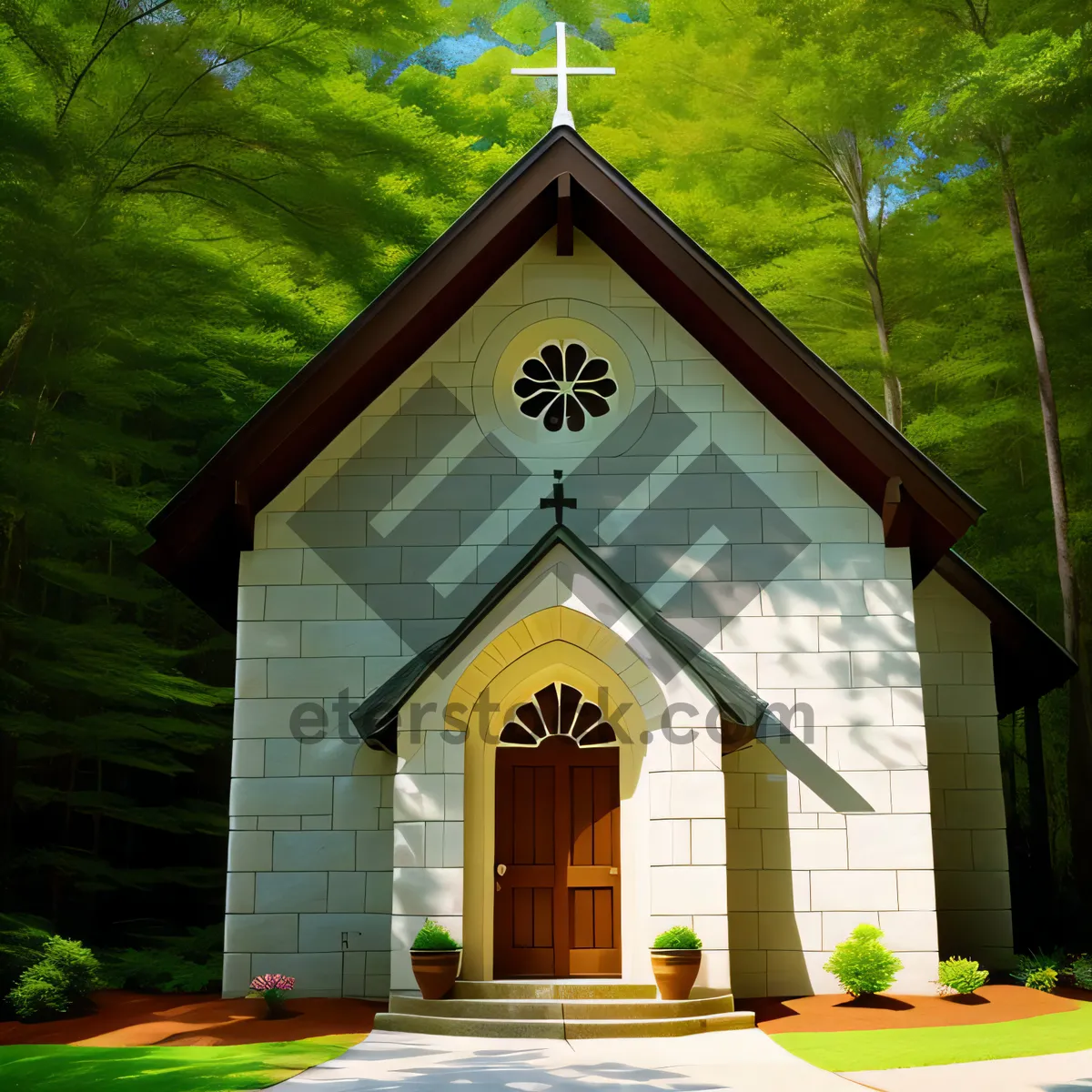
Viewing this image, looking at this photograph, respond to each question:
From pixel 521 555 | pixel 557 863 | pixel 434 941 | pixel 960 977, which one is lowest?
pixel 960 977

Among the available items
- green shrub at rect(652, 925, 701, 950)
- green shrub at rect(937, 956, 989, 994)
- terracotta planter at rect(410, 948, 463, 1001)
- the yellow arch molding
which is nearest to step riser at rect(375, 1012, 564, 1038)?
terracotta planter at rect(410, 948, 463, 1001)

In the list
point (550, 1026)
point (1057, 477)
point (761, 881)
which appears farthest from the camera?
point (1057, 477)

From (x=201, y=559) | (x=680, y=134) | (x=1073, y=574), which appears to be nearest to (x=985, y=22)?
(x=680, y=134)

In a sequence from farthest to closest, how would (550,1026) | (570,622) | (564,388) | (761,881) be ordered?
(564,388)
(761,881)
(570,622)
(550,1026)

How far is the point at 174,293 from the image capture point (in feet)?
56.0

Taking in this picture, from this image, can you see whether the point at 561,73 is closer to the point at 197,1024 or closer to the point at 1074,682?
the point at 197,1024

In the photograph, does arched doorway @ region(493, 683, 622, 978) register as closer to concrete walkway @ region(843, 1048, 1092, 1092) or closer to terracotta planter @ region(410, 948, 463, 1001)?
terracotta planter @ region(410, 948, 463, 1001)

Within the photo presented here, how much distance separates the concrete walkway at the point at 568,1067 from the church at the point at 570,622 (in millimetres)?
983

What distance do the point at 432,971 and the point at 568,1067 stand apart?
6.32 ft

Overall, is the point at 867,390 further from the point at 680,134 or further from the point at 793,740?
the point at 793,740

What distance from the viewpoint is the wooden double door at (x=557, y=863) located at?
35.1 feet

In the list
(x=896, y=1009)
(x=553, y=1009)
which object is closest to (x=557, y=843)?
(x=553, y=1009)

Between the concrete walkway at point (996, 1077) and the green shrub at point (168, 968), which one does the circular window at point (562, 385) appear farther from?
the green shrub at point (168, 968)

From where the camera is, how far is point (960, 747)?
13.3 metres
